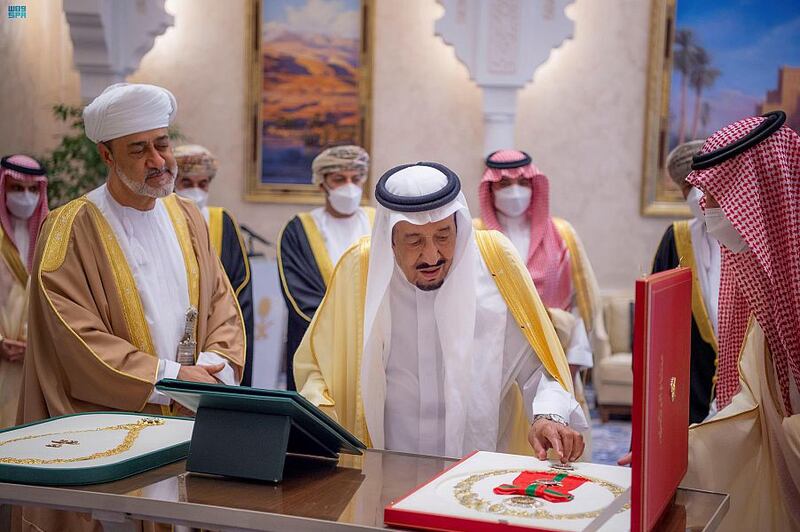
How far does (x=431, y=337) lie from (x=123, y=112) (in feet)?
4.86

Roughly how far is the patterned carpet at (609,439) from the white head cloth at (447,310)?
4.19 meters

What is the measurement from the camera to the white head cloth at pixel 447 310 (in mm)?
3000

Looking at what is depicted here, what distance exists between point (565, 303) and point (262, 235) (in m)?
5.29

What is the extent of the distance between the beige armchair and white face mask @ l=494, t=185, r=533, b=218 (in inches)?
120

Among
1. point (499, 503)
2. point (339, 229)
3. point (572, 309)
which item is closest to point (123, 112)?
point (499, 503)

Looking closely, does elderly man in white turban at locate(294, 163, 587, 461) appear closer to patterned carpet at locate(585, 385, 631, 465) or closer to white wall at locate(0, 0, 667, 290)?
patterned carpet at locate(585, 385, 631, 465)

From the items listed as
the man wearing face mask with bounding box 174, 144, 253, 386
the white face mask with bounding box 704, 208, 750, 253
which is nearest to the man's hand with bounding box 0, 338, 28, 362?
the man wearing face mask with bounding box 174, 144, 253, 386

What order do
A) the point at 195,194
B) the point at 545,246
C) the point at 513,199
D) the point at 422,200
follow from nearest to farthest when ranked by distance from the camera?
the point at 422,200 → the point at 545,246 → the point at 513,199 → the point at 195,194

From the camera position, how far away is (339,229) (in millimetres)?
6047

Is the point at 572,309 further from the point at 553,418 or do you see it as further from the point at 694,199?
the point at 553,418

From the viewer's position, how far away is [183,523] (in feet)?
6.54

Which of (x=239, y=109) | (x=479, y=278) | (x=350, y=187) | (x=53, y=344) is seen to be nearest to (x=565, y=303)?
(x=350, y=187)

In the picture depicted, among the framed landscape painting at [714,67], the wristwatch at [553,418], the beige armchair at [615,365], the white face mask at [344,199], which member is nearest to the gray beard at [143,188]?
the wristwatch at [553,418]

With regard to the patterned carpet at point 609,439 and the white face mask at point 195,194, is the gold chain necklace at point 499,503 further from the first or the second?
the patterned carpet at point 609,439
